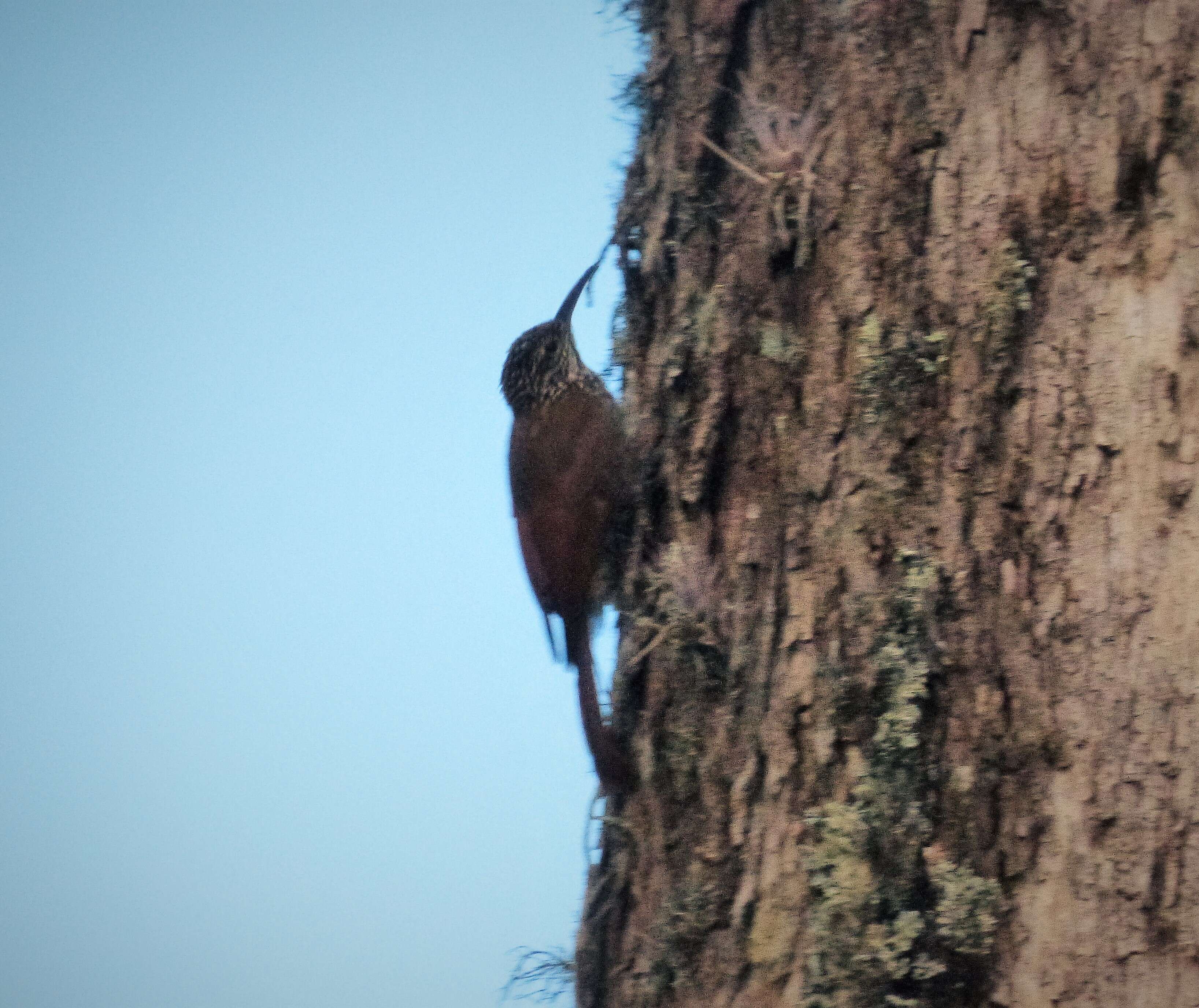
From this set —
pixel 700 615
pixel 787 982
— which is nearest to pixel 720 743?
pixel 700 615

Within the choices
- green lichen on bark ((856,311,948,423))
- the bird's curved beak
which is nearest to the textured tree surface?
green lichen on bark ((856,311,948,423))

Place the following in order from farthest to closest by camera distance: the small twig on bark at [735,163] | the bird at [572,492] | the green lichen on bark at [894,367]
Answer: the bird at [572,492] < the small twig on bark at [735,163] < the green lichen on bark at [894,367]

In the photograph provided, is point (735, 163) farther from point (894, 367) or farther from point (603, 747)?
point (603, 747)

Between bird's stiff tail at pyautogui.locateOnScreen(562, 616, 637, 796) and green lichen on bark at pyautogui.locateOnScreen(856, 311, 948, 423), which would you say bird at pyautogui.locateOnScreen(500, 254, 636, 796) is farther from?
green lichen on bark at pyautogui.locateOnScreen(856, 311, 948, 423)

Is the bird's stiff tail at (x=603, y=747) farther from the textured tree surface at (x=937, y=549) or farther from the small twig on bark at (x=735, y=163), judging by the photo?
the small twig on bark at (x=735, y=163)

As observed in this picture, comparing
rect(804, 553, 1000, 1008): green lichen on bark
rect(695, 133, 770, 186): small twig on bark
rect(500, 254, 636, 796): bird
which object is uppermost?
rect(695, 133, 770, 186): small twig on bark

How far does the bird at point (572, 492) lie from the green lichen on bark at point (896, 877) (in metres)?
0.55

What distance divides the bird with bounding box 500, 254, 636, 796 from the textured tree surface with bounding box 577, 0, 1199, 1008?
0.38 meters

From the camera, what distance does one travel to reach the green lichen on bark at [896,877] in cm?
166

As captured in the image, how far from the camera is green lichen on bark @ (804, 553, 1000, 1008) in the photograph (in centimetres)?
166

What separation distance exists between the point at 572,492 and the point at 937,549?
4.02 feet

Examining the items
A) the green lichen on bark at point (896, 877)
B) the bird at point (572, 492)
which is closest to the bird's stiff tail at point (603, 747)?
the bird at point (572, 492)

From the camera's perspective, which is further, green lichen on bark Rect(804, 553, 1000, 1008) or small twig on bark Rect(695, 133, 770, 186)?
small twig on bark Rect(695, 133, 770, 186)

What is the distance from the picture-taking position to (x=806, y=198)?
1995mm
